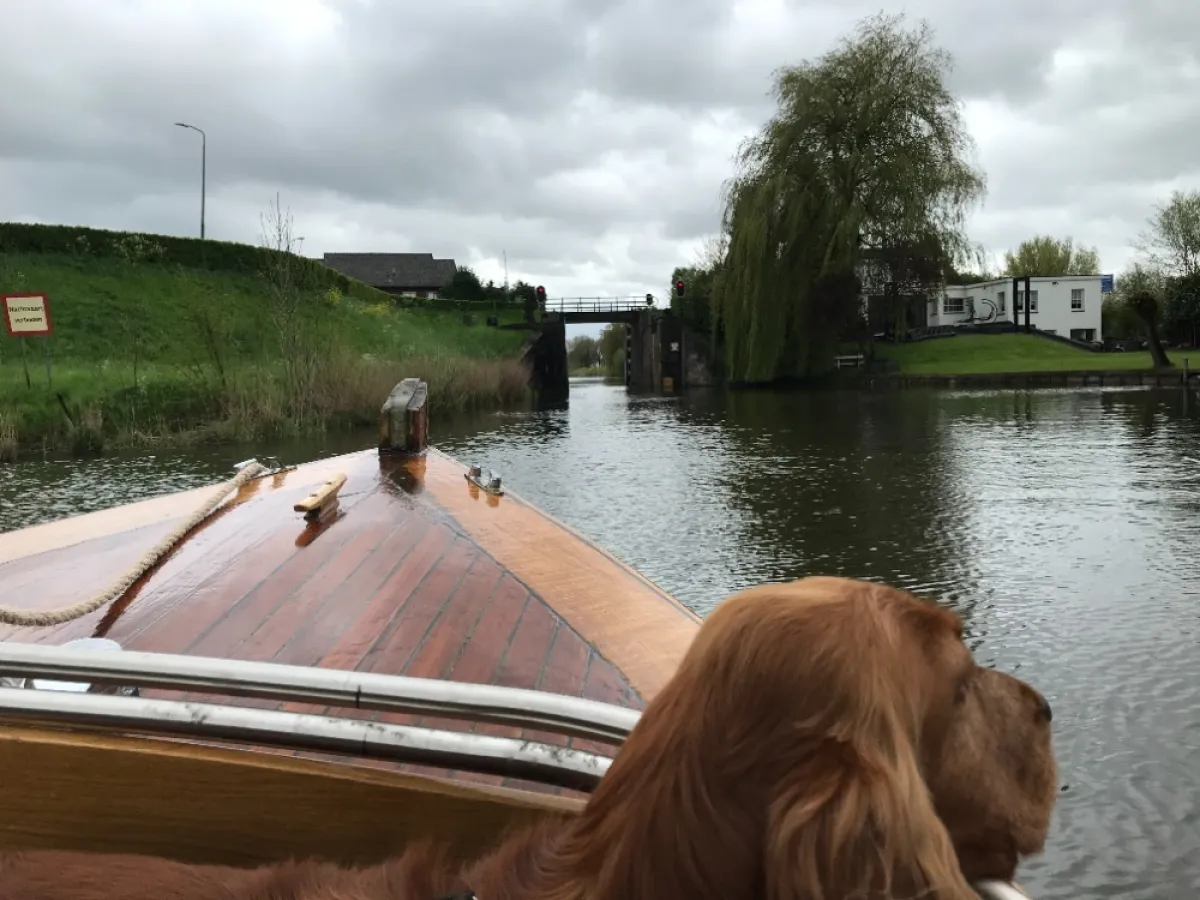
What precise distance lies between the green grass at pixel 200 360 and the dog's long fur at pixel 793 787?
1672cm

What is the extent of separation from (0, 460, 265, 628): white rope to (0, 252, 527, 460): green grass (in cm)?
1410

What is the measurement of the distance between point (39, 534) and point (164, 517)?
457 mm

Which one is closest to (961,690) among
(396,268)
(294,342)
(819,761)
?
(819,761)

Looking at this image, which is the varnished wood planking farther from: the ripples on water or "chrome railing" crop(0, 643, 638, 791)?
the ripples on water

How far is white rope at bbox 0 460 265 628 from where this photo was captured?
6.88ft

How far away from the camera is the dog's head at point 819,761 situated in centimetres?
86

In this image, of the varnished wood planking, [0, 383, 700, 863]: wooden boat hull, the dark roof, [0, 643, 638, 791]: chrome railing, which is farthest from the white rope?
the dark roof

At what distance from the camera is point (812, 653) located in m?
0.99

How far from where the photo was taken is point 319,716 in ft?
5.32

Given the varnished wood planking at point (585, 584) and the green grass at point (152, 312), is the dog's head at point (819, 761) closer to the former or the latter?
the varnished wood planking at point (585, 584)

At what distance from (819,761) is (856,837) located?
9 centimetres

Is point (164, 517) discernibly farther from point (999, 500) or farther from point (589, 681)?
point (999, 500)

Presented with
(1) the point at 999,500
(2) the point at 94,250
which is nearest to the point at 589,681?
(1) the point at 999,500

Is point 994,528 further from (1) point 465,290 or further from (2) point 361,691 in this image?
(1) point 465,290
